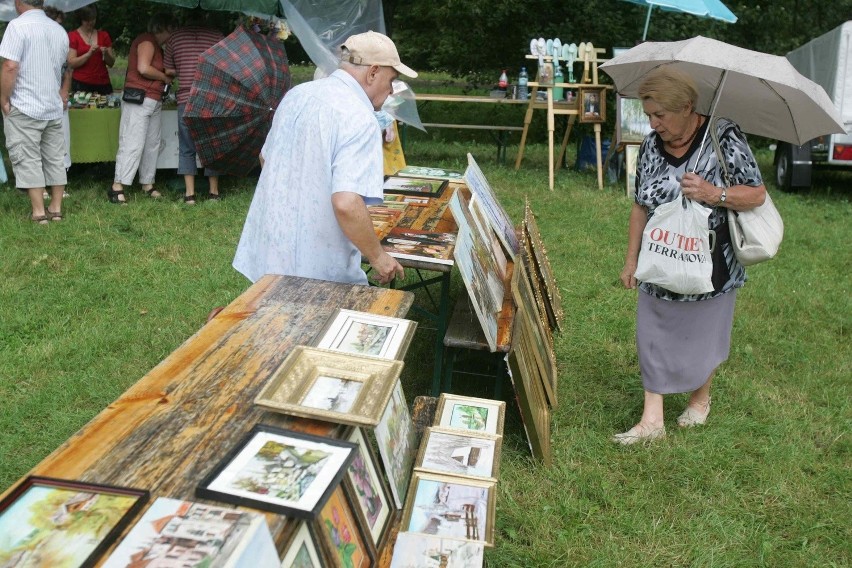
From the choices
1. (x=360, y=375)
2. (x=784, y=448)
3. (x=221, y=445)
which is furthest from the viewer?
(x=784, y=448)

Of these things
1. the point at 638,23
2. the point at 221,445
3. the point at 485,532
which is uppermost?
the point at 638,23

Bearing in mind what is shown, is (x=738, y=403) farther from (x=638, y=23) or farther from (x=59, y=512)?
(x=638, y=23)

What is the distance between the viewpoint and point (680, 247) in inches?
138

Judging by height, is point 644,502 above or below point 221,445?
below

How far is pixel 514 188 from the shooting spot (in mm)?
9766

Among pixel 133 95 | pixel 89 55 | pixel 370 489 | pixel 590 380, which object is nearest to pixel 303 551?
pixel 370 489

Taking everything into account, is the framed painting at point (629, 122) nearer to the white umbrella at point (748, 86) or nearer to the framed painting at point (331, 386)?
the white umbrella at point (748, 86)

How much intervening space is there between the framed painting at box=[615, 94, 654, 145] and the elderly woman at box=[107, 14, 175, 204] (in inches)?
208

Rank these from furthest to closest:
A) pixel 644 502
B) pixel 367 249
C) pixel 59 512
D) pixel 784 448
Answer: pixel 784 448 → pixel 644 502 → pixel 367 249 → pixel 59 512

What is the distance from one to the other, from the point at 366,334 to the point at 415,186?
9.01ft

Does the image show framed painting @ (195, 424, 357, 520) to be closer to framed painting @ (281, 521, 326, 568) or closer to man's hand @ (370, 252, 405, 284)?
framed painting @ (281, 521, 326, 568)

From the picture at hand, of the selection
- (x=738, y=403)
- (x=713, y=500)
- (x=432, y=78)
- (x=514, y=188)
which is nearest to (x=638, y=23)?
(x=514, y=188)

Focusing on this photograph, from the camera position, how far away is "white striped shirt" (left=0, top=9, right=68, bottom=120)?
21.0ft

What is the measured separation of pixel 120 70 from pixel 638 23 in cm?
1401
